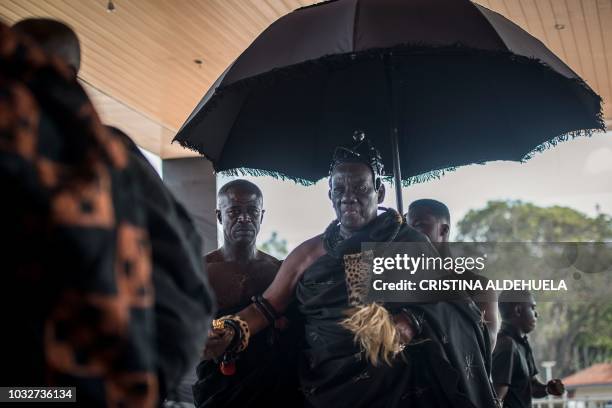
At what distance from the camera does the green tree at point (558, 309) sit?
2227cm

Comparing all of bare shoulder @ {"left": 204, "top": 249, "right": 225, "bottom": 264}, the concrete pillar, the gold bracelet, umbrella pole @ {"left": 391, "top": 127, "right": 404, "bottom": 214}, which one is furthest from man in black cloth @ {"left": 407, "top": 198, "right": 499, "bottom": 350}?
the concrete pillar

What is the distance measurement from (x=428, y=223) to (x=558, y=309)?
61.2ft

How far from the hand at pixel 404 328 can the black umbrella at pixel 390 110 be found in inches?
36.4

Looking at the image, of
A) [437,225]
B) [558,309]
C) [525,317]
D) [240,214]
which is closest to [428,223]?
[437,225]

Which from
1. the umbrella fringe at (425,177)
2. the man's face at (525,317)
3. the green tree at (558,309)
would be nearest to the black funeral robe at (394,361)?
the umbrella fringe at (425,177)

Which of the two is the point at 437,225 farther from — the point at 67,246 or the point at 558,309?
the point at 558,309

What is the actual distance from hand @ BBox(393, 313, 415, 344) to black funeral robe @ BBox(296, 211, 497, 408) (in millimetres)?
82

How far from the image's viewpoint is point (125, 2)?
6.92m

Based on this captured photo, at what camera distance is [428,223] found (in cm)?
524

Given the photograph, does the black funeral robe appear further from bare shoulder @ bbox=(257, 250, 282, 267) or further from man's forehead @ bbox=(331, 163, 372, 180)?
bare shoulder @ bbox=(257, 250, 282, 267)

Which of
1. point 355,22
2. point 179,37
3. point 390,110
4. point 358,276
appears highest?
point 179,37

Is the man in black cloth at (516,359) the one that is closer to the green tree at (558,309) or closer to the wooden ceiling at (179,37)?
the wooden ceiling at (179,37)

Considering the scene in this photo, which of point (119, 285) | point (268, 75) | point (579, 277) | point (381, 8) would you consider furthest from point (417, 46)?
point (579, 277)

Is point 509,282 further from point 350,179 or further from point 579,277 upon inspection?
point 350,179
